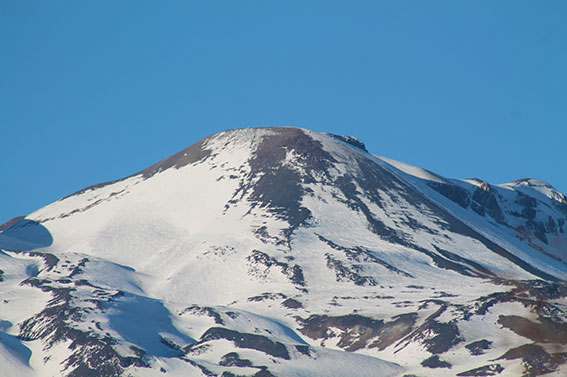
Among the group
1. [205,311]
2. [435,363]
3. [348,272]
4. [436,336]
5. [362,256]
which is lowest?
[435,363]

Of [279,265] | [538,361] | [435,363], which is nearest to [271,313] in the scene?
[279,265]

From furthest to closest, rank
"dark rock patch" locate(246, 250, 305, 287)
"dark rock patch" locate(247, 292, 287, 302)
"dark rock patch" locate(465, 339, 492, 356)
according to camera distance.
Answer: "dark rock patch" locate(246, 250, 305, 287) → "dark rock patch" locate(247, 292, 287, 302) → "dark rock patch" locate(465, 339, 492, 356)

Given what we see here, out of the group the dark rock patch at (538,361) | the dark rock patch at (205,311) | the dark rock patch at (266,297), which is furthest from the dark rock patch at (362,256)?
the dark rock patch at (538,361)

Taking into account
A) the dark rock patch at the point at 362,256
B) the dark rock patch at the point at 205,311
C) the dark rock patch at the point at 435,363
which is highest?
the dark rock patch at the point at 362,256

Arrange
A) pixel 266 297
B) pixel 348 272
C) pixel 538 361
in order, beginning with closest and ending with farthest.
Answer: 1. pixel 538 361
2. pixel 266 297
3. pixel 348 272

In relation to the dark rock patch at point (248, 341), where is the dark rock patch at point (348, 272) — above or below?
above

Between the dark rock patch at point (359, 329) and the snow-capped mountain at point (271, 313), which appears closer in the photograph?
the snow-capped mountain at point (271, 313)

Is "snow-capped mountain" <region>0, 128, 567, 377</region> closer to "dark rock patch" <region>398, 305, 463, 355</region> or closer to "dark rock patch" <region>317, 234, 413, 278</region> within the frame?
"dark rock patch" <region>398, 305, 463, 355</region>

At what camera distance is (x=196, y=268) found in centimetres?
18762

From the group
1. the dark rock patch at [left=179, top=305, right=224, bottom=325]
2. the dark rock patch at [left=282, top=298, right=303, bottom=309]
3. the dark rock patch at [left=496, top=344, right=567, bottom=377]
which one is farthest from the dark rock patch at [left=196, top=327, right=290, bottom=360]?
the dark rock patch at [left=496, top=344, right=567, bottom=377]

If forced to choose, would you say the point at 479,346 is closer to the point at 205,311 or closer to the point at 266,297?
the point at 205,311

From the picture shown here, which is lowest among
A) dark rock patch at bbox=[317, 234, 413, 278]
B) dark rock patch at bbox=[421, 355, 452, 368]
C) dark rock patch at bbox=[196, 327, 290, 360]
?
dark rock patch at bbox=[421, 355, 452, 368]

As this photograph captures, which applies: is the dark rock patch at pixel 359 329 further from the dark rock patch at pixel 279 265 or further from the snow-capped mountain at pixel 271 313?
the dark rock patch at pixel 279 265

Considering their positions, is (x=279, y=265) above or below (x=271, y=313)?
above
